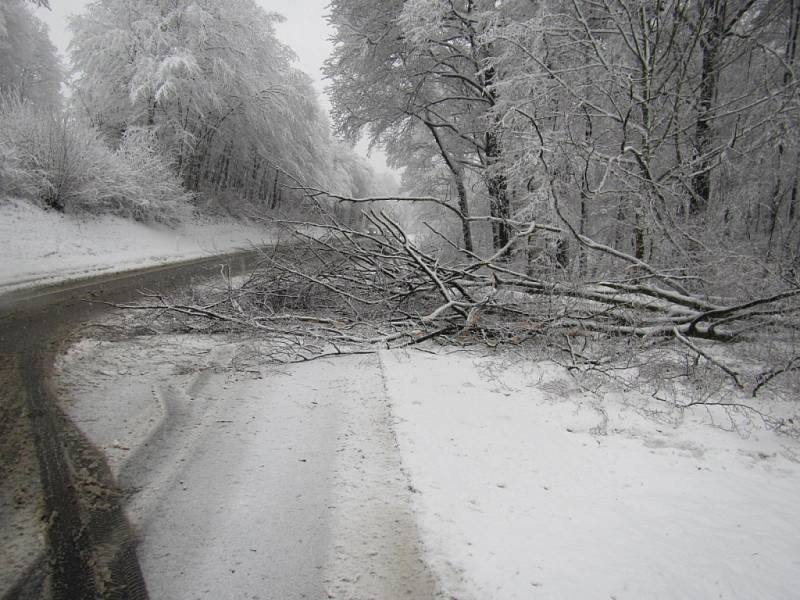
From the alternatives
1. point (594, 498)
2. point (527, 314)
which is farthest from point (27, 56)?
point (594, 498)

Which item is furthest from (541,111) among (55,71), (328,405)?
(55,71)

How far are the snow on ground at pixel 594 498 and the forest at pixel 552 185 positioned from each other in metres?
0.63

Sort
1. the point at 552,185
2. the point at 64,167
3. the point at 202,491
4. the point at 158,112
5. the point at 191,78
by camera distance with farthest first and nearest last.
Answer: the point at 158,112 < the point at 191,78 < the point at 64,167 < the point at 552,185 < the point at 202,491

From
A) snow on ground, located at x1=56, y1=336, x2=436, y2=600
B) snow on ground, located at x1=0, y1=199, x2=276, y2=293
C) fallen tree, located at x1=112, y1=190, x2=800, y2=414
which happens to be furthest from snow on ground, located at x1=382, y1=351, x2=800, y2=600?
snow on ground, located at x1=0, y1=199, x2=276, y2=293

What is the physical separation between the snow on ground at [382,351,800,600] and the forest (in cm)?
63

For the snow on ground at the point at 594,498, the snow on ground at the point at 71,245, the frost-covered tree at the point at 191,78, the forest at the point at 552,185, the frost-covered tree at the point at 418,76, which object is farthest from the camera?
the frost-covered tree at the point at 191,78

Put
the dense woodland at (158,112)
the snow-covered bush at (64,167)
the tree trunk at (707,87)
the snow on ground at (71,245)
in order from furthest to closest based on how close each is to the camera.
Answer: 1. the dense woodland at (158,112)
2. the snow-covered bush at (64,167)
3. the snow on ground at (71,245)
4. the tree trunk at (707,87)

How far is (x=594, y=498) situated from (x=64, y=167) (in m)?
14.2

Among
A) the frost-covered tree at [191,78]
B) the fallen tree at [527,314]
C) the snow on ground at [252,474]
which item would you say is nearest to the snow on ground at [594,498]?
the snow on ground at [252,474]

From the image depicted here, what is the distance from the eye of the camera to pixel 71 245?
9.96 meters

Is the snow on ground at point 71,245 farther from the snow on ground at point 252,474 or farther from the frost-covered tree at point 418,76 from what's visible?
the frost-covered tree at point 418,76

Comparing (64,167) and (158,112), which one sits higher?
(158,112)

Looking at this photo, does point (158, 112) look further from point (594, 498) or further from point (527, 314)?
point (594, 498)

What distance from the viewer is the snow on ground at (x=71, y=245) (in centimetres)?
777
